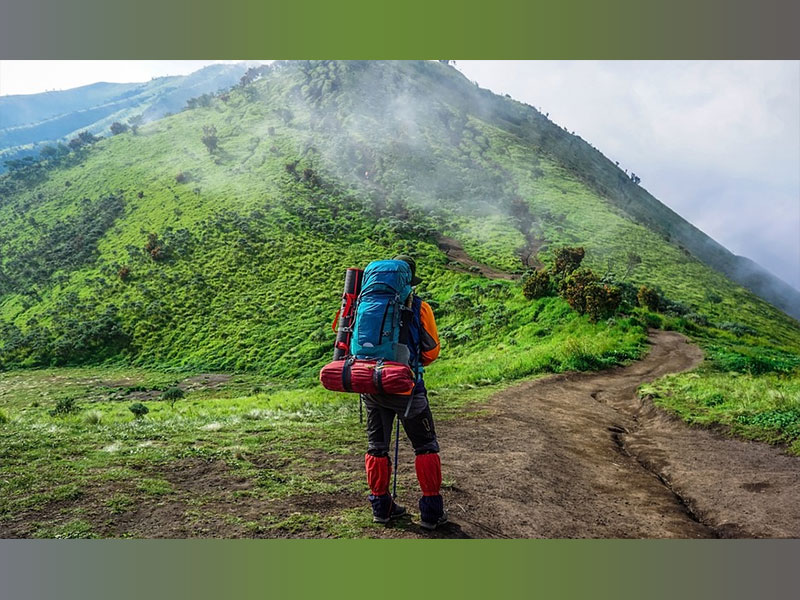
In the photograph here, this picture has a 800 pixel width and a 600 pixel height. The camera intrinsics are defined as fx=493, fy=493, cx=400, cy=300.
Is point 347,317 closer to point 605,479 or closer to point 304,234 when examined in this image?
point 605,479

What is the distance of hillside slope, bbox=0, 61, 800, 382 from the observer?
117ft

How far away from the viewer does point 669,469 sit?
7.95 metres

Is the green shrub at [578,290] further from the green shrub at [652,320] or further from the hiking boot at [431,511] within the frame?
the hiking boot at [431,511]

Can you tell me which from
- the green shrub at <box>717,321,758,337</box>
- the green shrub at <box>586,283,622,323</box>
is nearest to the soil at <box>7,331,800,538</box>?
the green shrub at <box>586,283,622,323</box>

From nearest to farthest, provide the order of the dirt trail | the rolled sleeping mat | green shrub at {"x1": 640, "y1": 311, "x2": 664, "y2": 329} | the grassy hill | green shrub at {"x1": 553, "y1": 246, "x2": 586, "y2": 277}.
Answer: the rolled sleeping mat
the dirt trail
the grassy hill
green shrub at {"x1": 640, "y1": 311, "x2": 664, "y2": 329}
green shrub at {"x1": 553, "y1": 246, "x2": 586, "y2": 277}

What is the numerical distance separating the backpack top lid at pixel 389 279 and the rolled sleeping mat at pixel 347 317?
336 mm

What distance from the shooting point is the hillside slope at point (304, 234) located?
35625 millimetres

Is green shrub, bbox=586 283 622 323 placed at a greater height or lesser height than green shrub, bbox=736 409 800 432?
greater

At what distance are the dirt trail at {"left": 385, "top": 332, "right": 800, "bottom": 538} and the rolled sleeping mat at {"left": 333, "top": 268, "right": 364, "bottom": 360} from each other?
1.92 metres

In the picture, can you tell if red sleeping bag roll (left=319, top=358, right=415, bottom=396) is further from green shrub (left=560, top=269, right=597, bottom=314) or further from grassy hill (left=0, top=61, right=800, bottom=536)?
green shrub (left=560, top=269, right=597, bottom=314)

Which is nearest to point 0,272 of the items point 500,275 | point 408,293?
point 500,275

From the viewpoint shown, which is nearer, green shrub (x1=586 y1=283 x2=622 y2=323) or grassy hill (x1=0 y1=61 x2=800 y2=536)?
grassy hill (x1=0 y1=61 x2=800 y2=536)

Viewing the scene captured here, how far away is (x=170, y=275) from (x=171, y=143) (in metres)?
41.5

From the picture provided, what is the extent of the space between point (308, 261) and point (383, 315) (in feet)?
149
